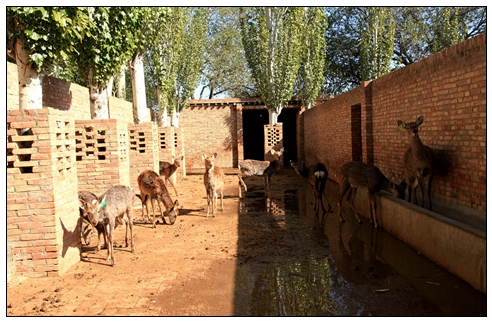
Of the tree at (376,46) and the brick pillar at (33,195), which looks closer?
the brick pillar at (33,195)

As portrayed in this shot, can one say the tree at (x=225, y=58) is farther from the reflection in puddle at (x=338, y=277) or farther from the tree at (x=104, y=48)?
the reflection in puddle at (x=338, y=277)

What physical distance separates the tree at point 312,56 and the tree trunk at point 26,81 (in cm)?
1804

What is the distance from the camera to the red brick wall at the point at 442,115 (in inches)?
245

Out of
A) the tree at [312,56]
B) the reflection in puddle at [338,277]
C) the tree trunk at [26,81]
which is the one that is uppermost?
the tree at [312,56]

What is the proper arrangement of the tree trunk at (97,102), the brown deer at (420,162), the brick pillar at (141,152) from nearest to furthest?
the brown deer at (420,162), the tree trunk at (97,102), the brick pillar at (141,152)

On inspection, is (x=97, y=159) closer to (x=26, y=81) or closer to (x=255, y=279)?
(x=26, y=81)

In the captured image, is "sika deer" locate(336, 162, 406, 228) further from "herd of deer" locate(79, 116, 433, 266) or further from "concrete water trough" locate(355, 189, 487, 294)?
"concrete water trough" locate(355, 189, 487, 294)

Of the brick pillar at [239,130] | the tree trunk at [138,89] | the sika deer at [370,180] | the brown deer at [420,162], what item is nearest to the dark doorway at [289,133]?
the brick pillar at [239,130]

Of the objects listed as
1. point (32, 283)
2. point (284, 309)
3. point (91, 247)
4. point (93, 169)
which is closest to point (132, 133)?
point (93, 169)

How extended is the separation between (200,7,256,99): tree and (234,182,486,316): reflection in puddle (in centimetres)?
2985

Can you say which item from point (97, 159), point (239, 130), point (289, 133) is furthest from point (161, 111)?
point (289, 133)

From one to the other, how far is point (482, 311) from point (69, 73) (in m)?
17.7

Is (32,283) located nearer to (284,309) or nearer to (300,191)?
(284,309)

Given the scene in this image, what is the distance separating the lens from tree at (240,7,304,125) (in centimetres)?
2150
